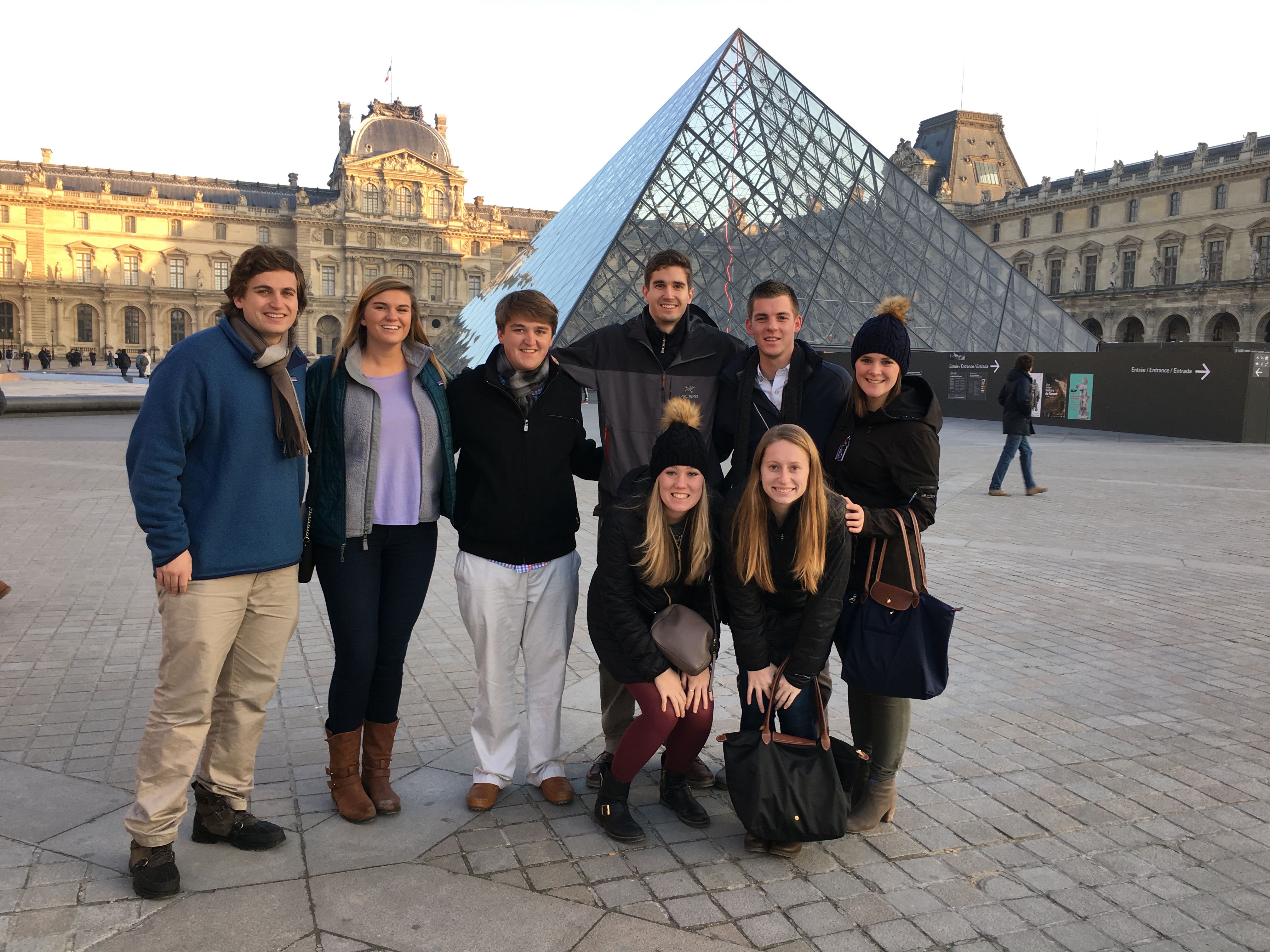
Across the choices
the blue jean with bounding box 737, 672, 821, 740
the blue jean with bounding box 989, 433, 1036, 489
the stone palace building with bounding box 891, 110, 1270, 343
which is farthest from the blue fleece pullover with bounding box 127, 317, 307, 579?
the stone palace building with bounding box 891, 110, 1270, 343

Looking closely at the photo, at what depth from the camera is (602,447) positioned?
297 cm

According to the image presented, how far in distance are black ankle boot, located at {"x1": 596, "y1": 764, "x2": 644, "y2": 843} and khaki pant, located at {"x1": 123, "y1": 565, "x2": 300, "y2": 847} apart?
0.96 m

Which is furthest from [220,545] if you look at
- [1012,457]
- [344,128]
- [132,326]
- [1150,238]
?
[344,128]

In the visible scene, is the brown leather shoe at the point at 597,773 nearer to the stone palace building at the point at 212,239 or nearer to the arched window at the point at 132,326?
the stone palace building at the point at 212,239

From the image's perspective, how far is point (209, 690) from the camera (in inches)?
89.3

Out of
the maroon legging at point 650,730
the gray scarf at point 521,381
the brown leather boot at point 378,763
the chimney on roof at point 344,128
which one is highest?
the chimney on roof at point 344,128

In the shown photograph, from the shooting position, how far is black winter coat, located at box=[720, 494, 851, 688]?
247cm

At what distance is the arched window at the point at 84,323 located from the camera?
59.8 metres

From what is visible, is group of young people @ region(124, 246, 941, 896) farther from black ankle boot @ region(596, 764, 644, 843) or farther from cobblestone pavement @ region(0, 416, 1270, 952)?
cobblestone pavement @ region(0, 416, 1270, 952)

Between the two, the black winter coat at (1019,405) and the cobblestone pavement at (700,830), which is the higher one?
the black winter coat at (1019,405)

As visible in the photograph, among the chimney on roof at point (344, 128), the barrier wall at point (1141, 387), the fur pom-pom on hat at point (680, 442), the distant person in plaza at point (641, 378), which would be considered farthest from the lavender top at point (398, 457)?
the chimney on roof at point (344, 128)

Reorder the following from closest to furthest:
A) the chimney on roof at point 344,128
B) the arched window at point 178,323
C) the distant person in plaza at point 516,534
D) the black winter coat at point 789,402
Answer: the distant person in plaza at point 516,534
the black winter coat at point 789,402
the arched window at point 178,323
the chimney on roof at point 344,128

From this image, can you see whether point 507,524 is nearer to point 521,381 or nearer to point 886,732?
point 521,381

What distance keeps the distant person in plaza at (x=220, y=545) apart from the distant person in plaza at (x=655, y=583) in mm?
885
